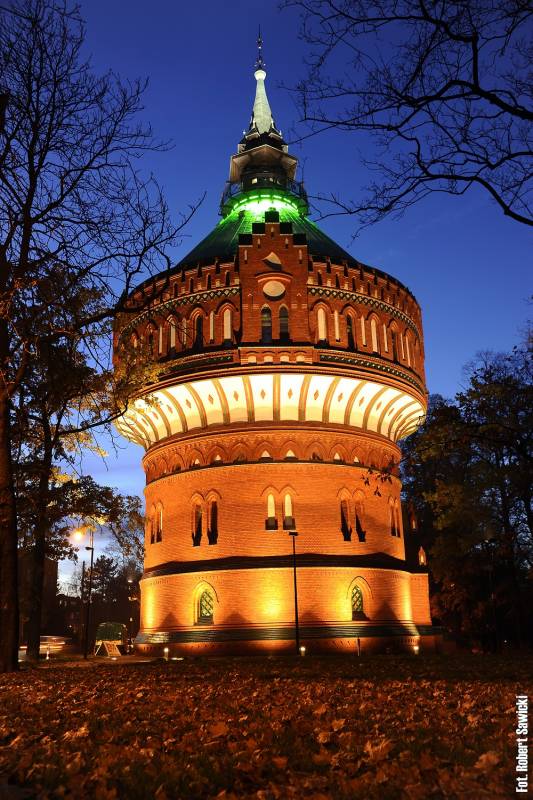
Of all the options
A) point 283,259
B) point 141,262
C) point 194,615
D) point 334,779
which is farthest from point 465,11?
point 194,615

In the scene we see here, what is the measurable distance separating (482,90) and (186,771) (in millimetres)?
9826

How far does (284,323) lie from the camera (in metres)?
29.4

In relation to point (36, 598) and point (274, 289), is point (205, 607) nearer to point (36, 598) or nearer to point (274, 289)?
point (36, 598)

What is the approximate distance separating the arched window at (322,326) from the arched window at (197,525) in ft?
28.4

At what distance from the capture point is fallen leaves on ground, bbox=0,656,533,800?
4445 millimetres

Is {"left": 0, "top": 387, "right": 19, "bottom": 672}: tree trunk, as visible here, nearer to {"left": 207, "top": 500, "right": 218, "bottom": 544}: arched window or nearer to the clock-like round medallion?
{"left": 207, "top": 500, "right": 218, "bottom": 544}: arched window

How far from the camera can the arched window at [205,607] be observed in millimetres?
28391

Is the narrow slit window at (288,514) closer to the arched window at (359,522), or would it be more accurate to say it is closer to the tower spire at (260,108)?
the arched window at (359,522)

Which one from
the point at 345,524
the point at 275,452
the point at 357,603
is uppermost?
the point at 275,452

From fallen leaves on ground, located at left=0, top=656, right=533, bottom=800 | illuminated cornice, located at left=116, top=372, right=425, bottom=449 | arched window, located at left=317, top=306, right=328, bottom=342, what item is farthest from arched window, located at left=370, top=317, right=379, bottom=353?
fallen leaves on ground, located at left=0, top=656, right=533, bottom=800

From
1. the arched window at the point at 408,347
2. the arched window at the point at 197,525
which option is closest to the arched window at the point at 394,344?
the arched window at the point at 408,347

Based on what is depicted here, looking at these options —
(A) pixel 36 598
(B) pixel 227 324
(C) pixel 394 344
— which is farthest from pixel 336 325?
(A) pixel 36 598

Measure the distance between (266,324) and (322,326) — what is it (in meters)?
2.37

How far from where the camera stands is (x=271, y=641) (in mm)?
26609
